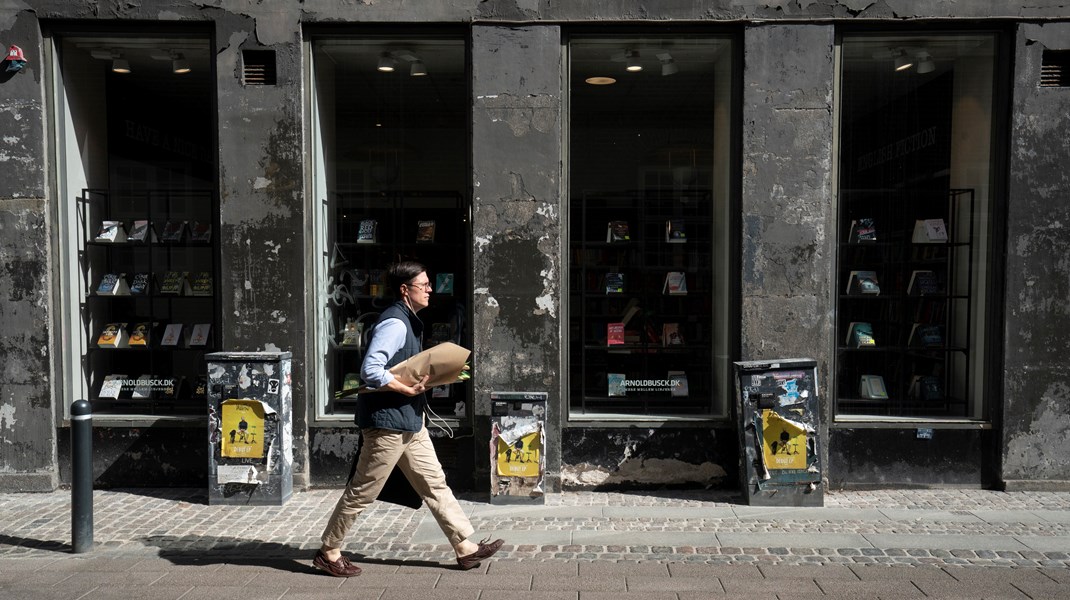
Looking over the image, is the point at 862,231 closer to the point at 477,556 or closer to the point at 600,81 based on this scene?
the point at 600,81

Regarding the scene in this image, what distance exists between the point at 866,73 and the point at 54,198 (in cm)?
773

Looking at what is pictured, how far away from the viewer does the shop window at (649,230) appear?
7551 mm

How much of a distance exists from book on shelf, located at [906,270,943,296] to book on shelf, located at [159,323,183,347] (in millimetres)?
7152

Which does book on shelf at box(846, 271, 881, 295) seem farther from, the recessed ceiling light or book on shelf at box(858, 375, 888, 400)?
the recessed ceiling light

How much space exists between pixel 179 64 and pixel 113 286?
2279 mm

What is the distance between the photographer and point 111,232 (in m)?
7.81

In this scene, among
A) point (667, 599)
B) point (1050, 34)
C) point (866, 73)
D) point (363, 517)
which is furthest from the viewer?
point (866, 73)

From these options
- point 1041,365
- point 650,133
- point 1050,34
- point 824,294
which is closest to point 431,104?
point 650,133

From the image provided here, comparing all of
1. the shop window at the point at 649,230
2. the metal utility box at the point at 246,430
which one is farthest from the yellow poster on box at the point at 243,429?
the shop window at the point at 649,230

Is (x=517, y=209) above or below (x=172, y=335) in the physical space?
above

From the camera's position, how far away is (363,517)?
6.39 meters

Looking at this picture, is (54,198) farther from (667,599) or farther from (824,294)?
(824,294)

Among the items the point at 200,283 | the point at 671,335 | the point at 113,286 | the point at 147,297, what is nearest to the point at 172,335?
the point at 147,297

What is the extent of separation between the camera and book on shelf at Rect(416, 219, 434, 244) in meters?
7.77
